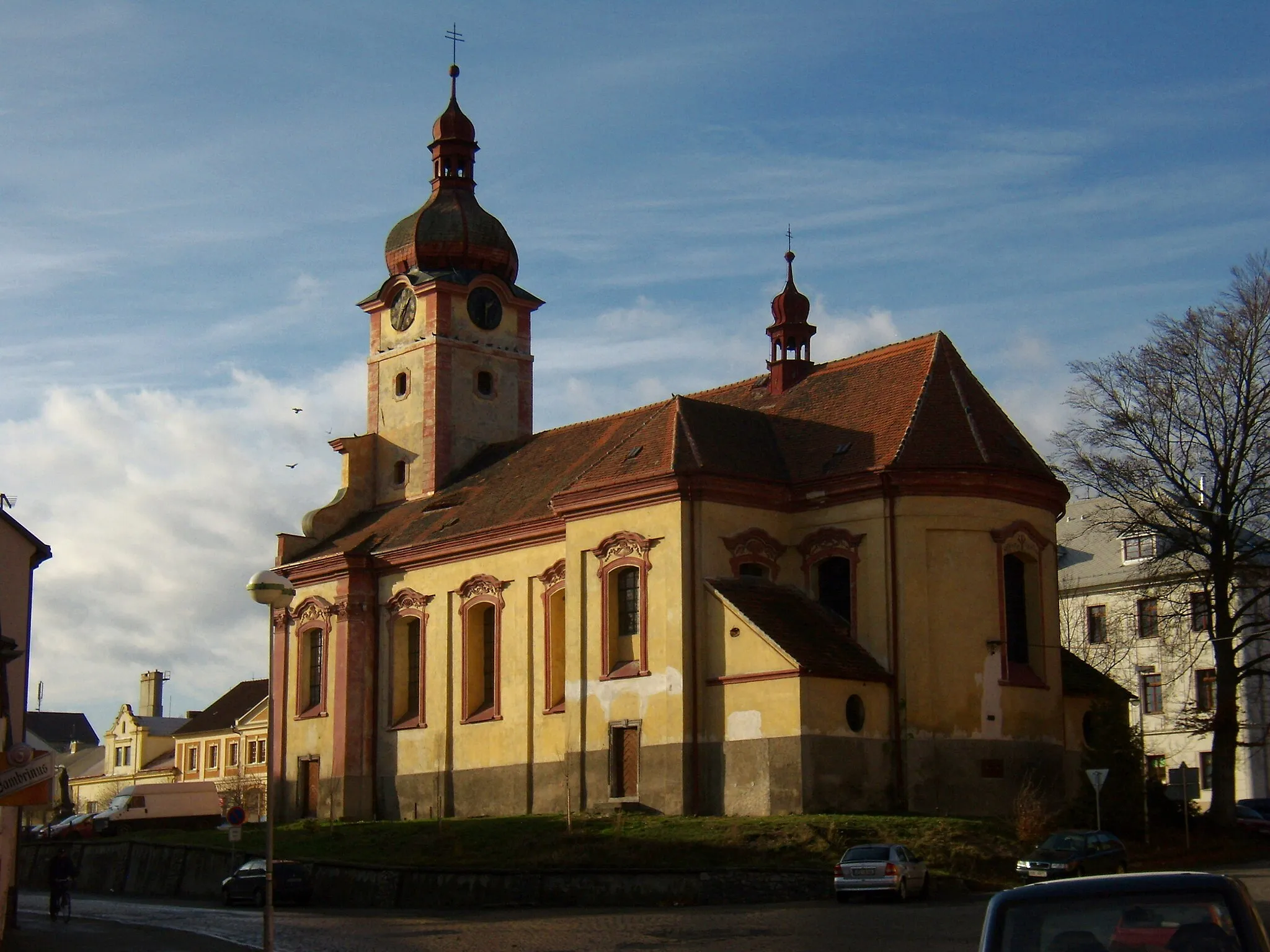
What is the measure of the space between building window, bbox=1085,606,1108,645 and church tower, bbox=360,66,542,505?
871 inches

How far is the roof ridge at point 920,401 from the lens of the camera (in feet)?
126

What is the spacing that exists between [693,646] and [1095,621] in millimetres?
28145

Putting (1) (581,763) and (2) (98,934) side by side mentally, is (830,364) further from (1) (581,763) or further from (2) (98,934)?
(2) (98,934)

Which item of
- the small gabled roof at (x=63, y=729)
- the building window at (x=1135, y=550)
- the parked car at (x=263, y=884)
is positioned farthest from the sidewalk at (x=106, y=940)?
the small gabled roof at (x=63, y=729)

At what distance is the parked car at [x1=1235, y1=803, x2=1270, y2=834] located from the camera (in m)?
42.0

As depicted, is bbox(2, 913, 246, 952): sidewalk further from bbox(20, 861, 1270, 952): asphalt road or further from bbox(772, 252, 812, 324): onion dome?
bbox(772, 252, 812, 324): onion dome

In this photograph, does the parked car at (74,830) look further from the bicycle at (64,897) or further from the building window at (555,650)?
the bicycle at (64,897)

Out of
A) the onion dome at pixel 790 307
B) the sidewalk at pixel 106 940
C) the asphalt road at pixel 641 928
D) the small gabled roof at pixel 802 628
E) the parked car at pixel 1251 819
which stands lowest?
the sidewalk at pixel 106 940

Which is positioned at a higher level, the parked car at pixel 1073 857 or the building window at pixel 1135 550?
the building window at pixel 1135 550

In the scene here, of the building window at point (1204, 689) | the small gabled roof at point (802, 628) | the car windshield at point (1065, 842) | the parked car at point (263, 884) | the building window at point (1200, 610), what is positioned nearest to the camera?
the car windshield at point (1065, 842)

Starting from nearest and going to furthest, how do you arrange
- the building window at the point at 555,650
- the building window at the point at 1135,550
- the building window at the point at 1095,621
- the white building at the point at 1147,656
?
the building window at the point at 555,650 < the white building at the point at 1147,656 < the building window at the point at 1135,550 < the building window at the point at 1095,621

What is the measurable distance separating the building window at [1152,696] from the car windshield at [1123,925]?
172 ft

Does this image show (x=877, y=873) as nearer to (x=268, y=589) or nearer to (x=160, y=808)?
(x=268, y=589)

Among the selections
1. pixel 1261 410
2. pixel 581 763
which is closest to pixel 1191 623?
pixel 1261 410
